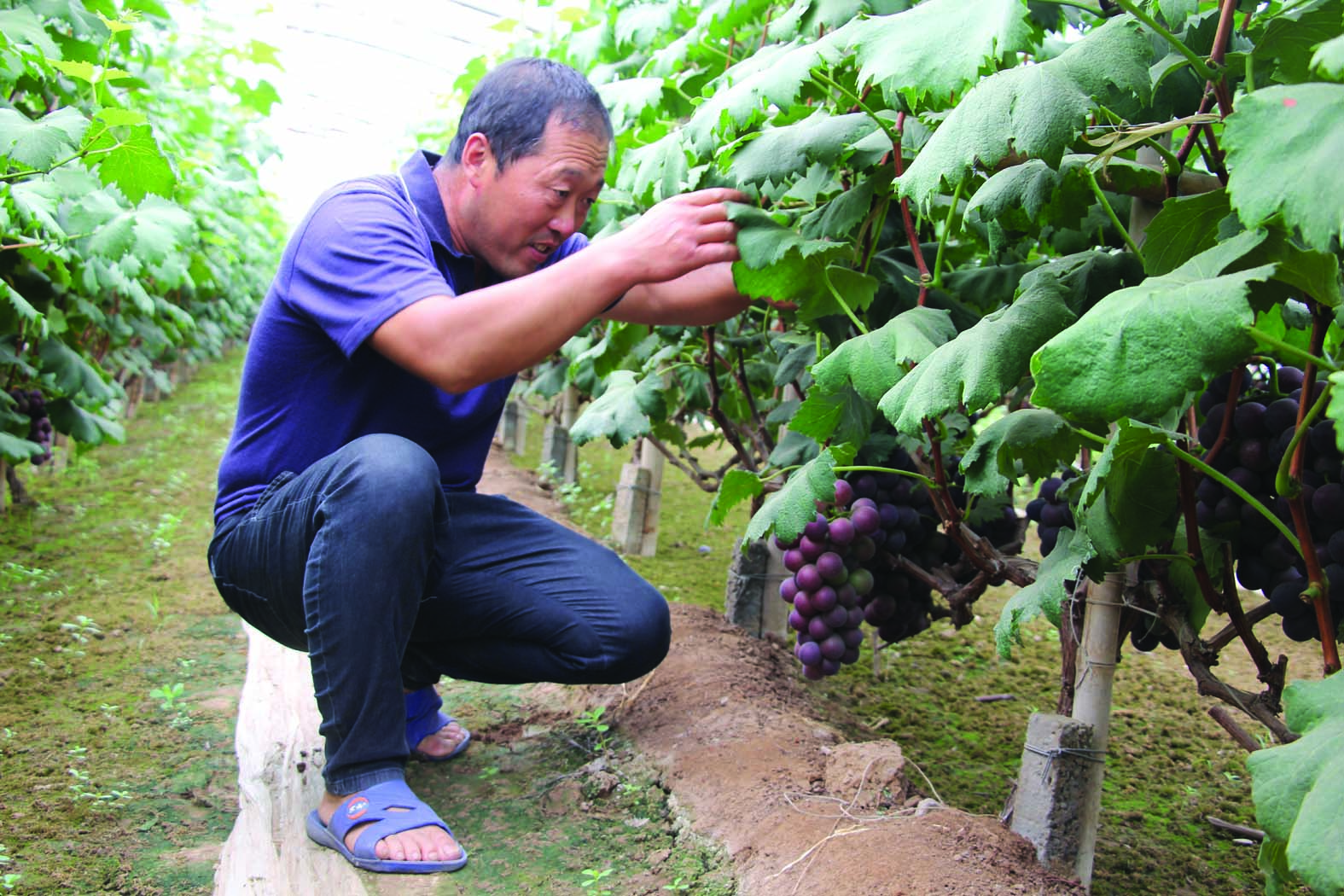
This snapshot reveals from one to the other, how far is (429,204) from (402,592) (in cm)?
78

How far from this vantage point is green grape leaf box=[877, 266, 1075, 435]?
4.33ft

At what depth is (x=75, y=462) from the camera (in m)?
6.25

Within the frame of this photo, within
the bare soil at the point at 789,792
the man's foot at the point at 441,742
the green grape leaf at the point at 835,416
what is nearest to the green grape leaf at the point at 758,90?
the green grape leaf at the point at 835,416

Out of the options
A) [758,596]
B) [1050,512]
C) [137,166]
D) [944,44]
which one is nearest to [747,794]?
[1050,512]

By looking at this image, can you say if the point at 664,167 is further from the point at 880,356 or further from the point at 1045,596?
the point at 1045,596

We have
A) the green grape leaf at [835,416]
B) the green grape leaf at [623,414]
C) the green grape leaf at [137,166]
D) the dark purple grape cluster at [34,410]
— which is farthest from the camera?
the dark purple grape cluster at [34,410]

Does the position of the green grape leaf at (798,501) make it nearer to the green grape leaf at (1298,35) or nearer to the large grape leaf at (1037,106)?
the large grape leaf at (1037,106)

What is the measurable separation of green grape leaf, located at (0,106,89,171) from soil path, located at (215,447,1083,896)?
1.26m

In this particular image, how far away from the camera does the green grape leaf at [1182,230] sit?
4.23 feet

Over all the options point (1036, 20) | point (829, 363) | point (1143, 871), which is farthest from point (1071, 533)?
point (1036, 20)

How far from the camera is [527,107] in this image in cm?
208

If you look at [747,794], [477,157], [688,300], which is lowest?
[747,794]

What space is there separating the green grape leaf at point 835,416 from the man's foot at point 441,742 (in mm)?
1121

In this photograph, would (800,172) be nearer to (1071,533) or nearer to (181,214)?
(1071,533)
